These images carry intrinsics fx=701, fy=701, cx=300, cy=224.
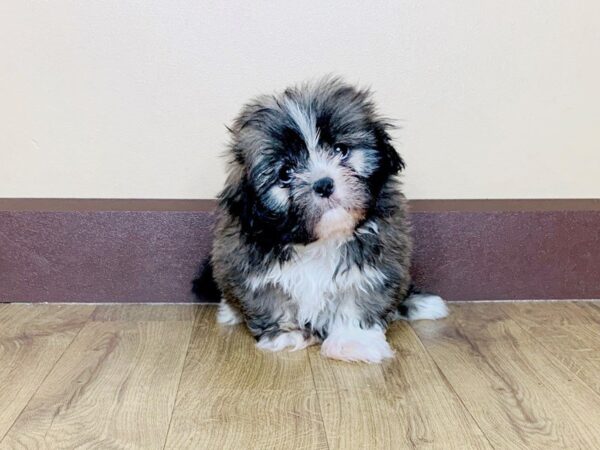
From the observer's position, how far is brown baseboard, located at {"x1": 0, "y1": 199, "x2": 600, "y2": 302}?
2.08 metres

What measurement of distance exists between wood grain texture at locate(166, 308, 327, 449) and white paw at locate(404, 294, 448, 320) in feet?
1.35

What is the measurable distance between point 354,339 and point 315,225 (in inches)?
13.3

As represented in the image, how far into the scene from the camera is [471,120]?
6.98 feet

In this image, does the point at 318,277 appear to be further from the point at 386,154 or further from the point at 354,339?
the point at 386,154

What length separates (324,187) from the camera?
154cm

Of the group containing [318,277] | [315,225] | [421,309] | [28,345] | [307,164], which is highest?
[307,164]

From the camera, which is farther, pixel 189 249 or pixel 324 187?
pixel 189 249

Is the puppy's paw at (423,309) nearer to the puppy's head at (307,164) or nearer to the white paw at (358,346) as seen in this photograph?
the white paw at (358,346)

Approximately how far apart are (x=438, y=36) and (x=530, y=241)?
2.22ft

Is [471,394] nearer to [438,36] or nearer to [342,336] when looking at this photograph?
[342,336]

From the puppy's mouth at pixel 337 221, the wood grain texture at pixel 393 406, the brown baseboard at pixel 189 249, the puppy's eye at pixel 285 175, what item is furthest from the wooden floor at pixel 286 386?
the puppy's eye at pixel 285 175

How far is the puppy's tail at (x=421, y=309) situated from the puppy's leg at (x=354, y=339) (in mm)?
241

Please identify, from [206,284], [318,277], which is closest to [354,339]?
[318,277]

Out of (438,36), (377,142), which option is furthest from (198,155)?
(438,36)
